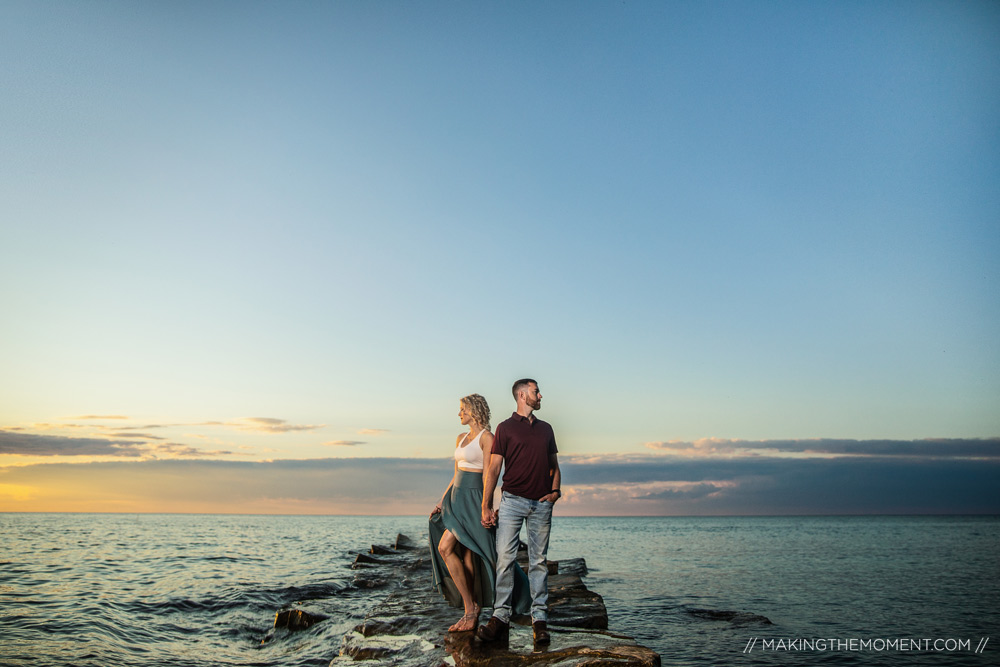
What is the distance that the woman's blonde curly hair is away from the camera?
21.4ft

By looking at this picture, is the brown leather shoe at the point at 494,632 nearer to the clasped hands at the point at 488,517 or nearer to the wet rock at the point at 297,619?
the clasped hands at the point at 488,517

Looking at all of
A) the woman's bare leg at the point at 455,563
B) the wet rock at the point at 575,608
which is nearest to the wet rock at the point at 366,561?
the wet rock at the point at 575,608

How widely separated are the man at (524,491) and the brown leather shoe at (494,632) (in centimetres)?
3

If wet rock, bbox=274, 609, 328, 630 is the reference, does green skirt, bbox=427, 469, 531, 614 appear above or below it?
above

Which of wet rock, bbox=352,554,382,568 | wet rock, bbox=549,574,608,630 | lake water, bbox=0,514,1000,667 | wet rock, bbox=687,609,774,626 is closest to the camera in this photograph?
wet rock, bbox=549,574,608,630

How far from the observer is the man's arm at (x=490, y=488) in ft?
20.0

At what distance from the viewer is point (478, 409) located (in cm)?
655

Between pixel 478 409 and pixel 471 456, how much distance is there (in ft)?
1.61

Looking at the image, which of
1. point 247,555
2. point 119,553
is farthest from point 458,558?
point 119,553

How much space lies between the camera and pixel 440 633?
6.72 m

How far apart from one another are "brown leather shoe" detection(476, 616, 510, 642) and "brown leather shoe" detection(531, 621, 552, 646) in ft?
0.91

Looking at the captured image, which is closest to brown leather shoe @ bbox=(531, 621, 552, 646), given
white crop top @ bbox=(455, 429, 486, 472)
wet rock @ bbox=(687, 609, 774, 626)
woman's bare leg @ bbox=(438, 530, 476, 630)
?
woman's bare leg @ bbox=(438, 530, 476, 630)

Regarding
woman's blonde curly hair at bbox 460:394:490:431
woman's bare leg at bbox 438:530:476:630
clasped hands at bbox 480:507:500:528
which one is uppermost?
woman's blonde curly hair at bbox 460:394:490:431

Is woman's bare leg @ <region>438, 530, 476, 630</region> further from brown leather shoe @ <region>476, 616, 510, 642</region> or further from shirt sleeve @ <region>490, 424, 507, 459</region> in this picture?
shirt sleeve @ <region>490, 424, 507, 459</region>
